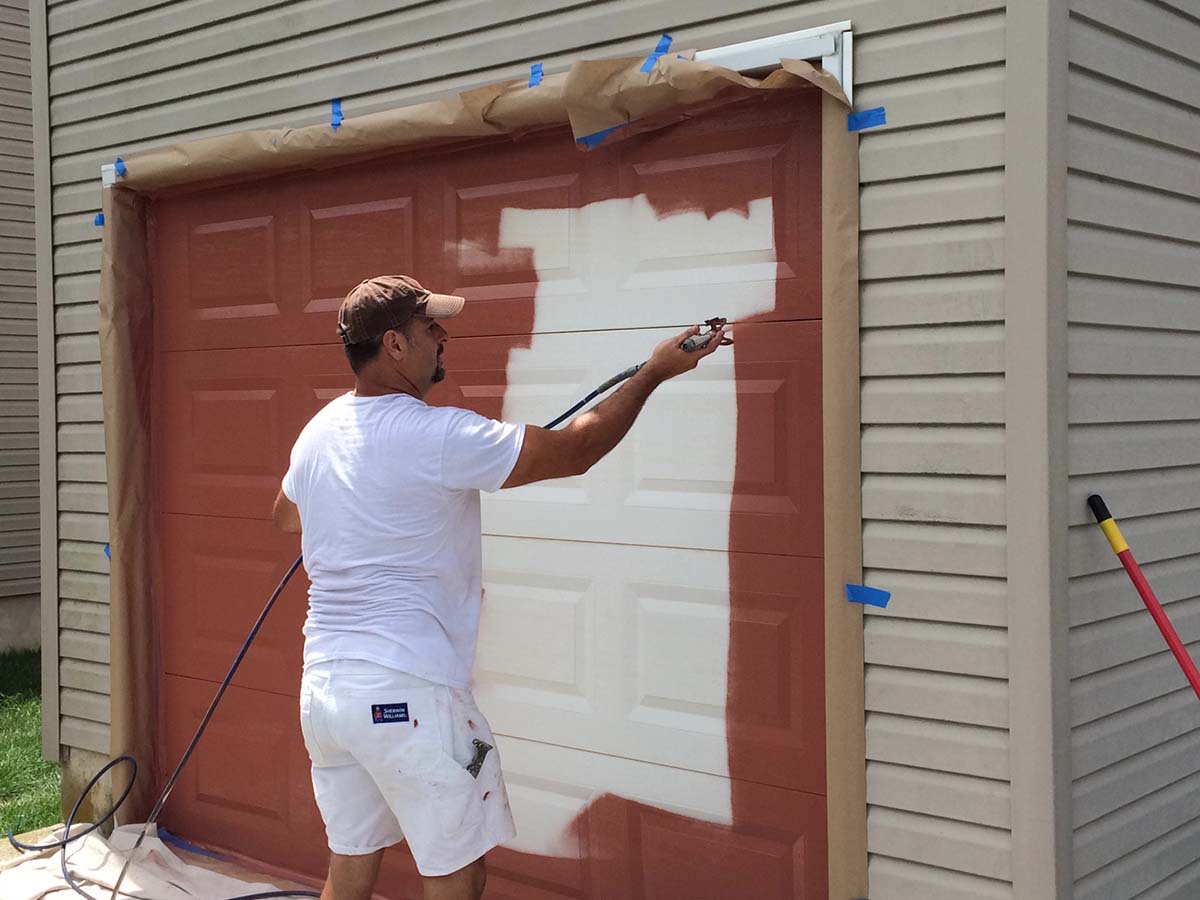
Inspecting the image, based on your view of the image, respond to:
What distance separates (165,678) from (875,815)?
299 centimetres

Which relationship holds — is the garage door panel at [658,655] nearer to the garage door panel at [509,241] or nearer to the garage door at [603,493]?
the garage door at [603,493]

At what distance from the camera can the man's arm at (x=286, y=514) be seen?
3.42m

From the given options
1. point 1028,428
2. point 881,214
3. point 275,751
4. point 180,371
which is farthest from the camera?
point 180,371

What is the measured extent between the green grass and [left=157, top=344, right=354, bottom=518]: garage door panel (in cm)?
154

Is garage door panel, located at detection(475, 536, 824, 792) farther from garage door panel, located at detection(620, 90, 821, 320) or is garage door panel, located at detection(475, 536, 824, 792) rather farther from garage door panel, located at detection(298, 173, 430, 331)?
Answer: garage door panel, located at detection(298, 173, 430, 331)

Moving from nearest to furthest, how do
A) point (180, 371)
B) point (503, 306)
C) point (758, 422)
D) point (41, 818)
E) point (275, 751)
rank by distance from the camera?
point (758, 422) → point (503, 306) → point (275, 751) → point (180, 371) → point (41, 818)

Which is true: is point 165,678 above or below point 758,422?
below

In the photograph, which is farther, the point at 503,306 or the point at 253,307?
the point at 253,307

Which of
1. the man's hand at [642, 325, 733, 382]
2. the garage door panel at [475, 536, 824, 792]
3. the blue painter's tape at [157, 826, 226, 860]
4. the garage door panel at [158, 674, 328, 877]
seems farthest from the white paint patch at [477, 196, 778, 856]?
the blue painter's tape at [157, 826, 226, 860]

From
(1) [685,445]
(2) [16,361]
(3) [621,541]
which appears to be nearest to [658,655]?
(3) [621,541]

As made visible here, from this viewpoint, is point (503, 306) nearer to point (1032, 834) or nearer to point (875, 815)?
point (875, 815)

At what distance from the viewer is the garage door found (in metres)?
3.32

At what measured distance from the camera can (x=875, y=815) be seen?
3104 millimetres

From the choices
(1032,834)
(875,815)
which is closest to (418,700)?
(875,815)
